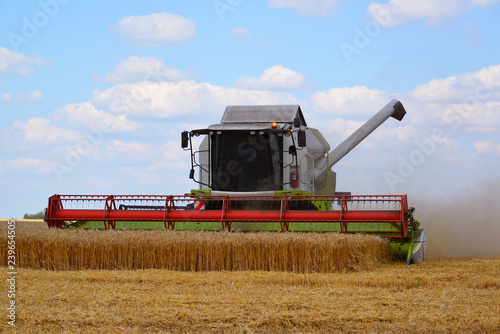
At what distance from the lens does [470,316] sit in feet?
17.4

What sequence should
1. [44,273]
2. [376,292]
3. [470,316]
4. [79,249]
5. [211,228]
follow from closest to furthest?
1. [470,316]
2. [376,292]
3. [44,273]
4. [79,249]
5. [211,228]

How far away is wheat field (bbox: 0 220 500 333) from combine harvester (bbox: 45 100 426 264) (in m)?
1.22

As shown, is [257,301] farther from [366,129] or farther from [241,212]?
[366,129]

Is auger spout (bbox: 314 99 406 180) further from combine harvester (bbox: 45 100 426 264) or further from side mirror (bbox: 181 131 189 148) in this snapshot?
side mirror (bbox: 181 131 189 148)

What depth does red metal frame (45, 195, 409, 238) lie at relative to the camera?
9.30 meters

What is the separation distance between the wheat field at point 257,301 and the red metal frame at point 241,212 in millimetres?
1133

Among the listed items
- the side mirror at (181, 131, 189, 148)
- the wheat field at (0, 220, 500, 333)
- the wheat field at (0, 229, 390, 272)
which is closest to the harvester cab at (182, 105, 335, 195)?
the side mirror at (181, 131, 189, 148)

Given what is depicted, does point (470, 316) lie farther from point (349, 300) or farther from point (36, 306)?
point (36, 306)

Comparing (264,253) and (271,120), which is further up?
(271,120)

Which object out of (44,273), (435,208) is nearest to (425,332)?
(44,273)

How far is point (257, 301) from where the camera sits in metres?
5.87

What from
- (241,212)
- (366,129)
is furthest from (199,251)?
(366,129)

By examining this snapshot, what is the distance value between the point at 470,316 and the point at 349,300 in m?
1.15

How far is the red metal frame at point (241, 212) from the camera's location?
9297 mm
